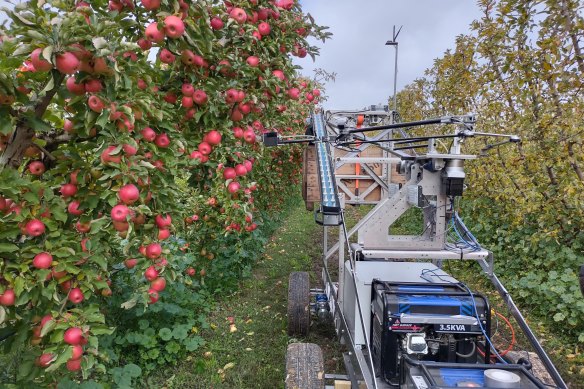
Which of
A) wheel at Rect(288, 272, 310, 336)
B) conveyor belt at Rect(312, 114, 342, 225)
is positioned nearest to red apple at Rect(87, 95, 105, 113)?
conveyor belt at Rect(312, 114, 342, 225)

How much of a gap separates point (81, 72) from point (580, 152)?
5579mm

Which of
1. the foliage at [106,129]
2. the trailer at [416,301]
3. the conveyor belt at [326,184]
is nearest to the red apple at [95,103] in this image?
the foliage at [106,129]

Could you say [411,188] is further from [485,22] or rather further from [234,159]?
[485,22]

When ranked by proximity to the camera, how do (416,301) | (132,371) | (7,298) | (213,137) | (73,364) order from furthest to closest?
(132,371) < (416,301) < (213,137) < (73,364) < (7,298)

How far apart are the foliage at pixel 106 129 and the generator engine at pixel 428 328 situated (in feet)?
5.11

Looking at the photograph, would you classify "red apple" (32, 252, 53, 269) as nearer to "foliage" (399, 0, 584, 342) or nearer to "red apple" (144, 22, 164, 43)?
"red apple" (144, 22, 164, 43)

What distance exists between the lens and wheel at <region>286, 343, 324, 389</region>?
3027 mm

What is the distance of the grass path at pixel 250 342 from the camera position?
394 centimetres

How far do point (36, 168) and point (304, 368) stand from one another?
2352 mm

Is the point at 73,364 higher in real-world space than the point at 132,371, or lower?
higher

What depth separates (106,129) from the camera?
1.46m

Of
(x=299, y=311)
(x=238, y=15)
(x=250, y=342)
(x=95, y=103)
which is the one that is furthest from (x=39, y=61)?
(x=250, y=342)

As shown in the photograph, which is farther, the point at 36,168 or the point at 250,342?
the point at 250,342

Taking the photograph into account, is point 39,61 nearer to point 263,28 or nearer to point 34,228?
point 34,228
